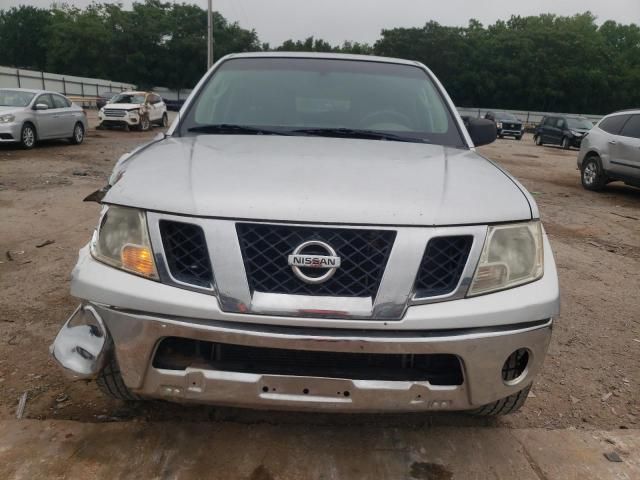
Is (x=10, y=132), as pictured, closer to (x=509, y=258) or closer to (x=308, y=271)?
(x=308, y=271)

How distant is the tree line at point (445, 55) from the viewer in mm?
57750

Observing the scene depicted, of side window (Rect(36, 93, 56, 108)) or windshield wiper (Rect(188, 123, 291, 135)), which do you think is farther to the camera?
side window (Rect(36, 93, 56, 108))

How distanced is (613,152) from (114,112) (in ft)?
51.5

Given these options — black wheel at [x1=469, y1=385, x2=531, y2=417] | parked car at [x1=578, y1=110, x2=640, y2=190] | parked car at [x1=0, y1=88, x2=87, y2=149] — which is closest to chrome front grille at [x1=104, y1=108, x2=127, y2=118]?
parked car at [x1=0, y1=88, x2=87, y2=149]

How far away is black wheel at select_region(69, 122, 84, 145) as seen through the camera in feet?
46.3

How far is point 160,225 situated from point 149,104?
19858mm

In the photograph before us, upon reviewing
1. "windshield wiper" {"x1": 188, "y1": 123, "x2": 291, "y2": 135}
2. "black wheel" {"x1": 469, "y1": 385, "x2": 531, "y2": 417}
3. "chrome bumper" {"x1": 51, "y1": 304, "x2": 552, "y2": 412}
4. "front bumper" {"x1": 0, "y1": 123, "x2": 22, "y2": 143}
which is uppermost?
"windshield wiper" {"x1": 188, "y1": 123, "x2": 291, "y2": 135}

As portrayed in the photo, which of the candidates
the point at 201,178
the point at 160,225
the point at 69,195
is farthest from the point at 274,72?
the point at 69,195

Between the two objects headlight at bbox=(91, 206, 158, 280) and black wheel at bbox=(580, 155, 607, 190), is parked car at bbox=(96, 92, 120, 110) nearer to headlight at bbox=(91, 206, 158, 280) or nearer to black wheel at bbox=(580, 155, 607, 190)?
black wheel at bbox=(580, 155, 607, 190)

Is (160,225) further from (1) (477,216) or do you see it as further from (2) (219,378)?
(1) (477,216)

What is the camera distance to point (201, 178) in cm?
200

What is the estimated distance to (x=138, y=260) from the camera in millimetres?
1862

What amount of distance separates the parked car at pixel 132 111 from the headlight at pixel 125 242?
17.4 meters

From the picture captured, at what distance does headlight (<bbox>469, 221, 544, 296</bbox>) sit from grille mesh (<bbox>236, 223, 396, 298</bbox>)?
349 millimetres
